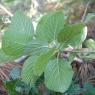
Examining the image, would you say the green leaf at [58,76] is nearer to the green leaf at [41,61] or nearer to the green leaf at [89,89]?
the green leaf at [41,61]

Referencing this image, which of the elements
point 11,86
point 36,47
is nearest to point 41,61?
point 36,47

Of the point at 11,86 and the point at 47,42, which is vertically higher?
the point at 47,42

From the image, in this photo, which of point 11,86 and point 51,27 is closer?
point 51,27

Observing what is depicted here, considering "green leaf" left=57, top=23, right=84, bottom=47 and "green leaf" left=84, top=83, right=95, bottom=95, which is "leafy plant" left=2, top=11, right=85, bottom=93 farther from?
"green leaf" left=84, top=83, right=95, bottom=95

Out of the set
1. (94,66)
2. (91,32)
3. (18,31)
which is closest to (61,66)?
(18,31)

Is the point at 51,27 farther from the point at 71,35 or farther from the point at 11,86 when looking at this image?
the point at 11,86

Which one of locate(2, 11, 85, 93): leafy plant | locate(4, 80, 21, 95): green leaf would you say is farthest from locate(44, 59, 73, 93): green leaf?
locate(4, 80, 21, 95): green leaf

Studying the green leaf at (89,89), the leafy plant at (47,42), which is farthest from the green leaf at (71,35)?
the green leaf at (89,89)
